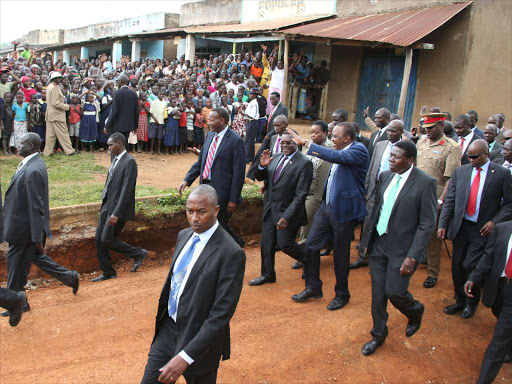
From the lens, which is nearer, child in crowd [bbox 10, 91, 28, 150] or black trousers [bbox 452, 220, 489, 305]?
black trousers [bbox 452, 220, 489, 305]

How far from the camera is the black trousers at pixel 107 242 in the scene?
264 inches

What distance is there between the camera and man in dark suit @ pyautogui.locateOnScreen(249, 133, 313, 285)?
20.5 feet

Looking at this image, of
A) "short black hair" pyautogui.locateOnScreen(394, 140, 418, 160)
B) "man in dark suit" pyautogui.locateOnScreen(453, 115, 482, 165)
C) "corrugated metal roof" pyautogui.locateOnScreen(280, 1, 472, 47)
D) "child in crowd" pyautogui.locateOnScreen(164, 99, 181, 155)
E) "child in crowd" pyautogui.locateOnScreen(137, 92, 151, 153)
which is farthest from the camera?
"child in crowd" pyautogui.locateOnScreen(164, 99, 181, 155)

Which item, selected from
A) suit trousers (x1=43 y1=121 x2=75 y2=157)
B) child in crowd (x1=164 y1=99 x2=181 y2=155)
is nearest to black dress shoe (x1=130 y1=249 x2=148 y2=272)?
suit trousers (x1=43 y1=121 x2=75 y2=157)

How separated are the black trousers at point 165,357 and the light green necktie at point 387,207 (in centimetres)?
242

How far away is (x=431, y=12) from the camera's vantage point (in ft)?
45.2

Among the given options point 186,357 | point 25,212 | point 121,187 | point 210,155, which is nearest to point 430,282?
point 210,155

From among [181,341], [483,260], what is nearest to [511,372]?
[483,260]

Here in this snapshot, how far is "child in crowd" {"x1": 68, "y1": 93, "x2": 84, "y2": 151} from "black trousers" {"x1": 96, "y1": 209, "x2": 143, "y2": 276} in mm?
6416

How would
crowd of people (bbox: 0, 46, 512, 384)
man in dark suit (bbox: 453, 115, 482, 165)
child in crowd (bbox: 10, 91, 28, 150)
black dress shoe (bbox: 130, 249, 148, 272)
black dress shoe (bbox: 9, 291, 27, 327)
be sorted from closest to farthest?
crowd of people (bbox: 0, 46, 512, 384)
black dress shoe (bbox: 9, 291, 27, 327)
black dress shoe (bbox: 130, 249, 148, 272)
man in dark suit (bbox: 453, 115, 482, 165)
child in crowd (bbox: 10, 91, 28, 150)

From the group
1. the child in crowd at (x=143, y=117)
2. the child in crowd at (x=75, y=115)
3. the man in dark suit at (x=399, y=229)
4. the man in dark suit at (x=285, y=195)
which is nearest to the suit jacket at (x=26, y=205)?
the man in dark suit at (x=285, y=195)

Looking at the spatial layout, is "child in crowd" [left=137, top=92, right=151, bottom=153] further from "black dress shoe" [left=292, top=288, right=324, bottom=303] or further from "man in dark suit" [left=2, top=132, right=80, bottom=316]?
"black dress shoe" [left=292, top=288, right=324, bottom=303]

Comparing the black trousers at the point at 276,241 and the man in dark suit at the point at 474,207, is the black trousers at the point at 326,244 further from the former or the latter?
the man in dark suit at the point at 474,207

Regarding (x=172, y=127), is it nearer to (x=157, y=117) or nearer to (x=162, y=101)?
(x=157, y=117)
